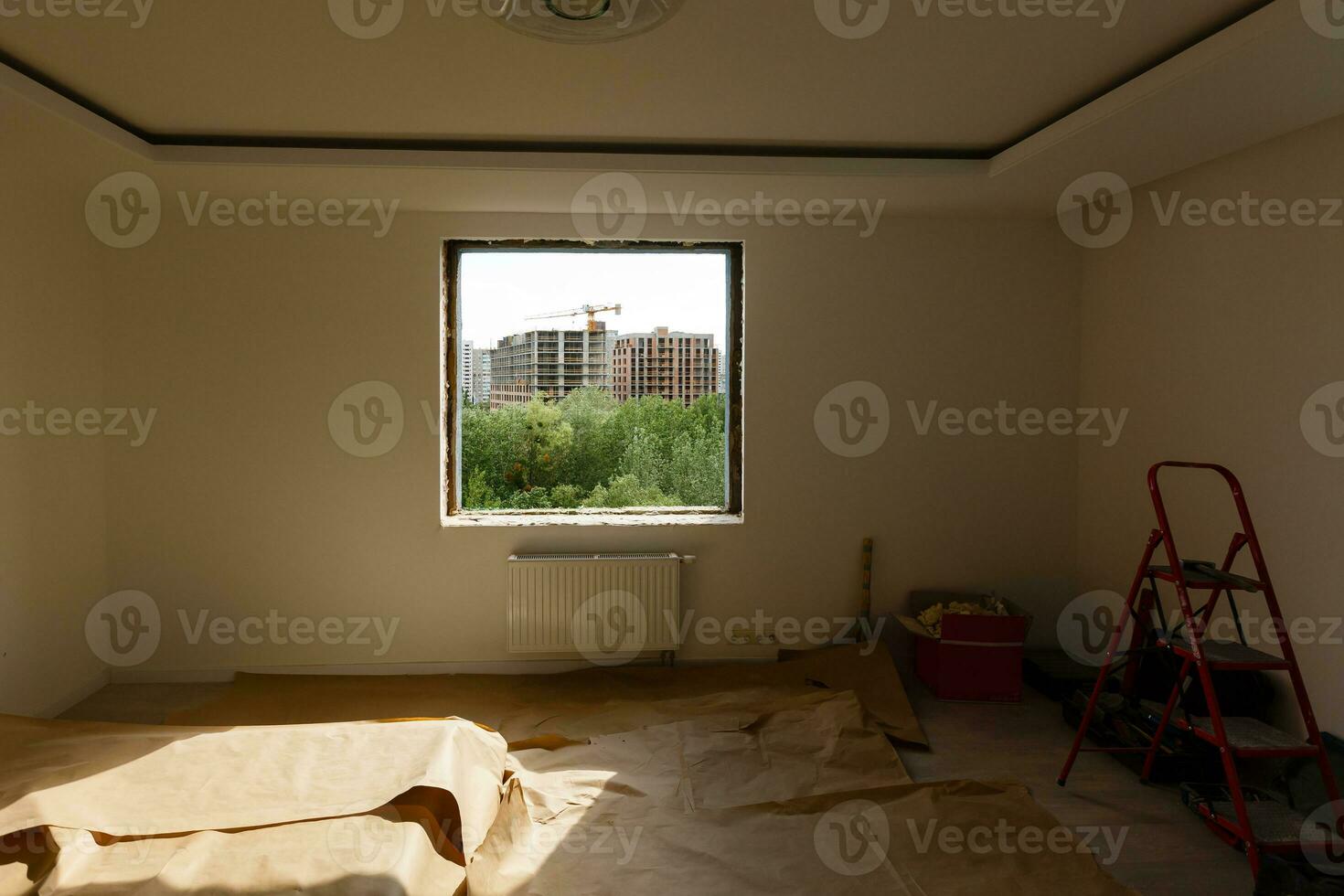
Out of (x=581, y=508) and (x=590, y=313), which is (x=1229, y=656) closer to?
(x=581, y=508)

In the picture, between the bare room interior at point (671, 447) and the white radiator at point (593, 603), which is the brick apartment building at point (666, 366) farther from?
the white radiator at point (593, 603)

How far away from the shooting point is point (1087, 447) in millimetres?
4383

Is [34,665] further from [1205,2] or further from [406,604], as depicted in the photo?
[1205,2]

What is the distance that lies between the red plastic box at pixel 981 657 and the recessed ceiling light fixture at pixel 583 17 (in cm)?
291

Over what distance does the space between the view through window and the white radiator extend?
0.43 meters

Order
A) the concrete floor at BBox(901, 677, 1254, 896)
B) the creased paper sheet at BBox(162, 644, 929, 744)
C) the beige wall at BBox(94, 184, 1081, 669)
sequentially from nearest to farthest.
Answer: the concrete floor at BBox(901, 677, 1254, 896) → the creased paper sheet at BBox(162, 644, 929, 744) → the beige wall at BBox(94, 184, 1081, 669)

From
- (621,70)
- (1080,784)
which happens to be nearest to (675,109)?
(621,70)

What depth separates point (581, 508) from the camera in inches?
177

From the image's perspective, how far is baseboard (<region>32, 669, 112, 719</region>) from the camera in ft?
12.0

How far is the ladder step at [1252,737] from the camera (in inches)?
103

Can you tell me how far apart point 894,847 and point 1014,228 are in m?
3.16

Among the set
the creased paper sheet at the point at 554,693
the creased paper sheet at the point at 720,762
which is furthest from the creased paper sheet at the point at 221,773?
the creased paper sheet at the point at 554,693

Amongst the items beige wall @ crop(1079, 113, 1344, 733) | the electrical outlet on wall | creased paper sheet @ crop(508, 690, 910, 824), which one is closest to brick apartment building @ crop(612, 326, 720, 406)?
the electrical outlet on wall

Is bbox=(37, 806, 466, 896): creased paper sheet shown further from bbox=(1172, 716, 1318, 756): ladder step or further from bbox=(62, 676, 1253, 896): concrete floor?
bbox=(1172, 716, 1318, 756): ladder step
